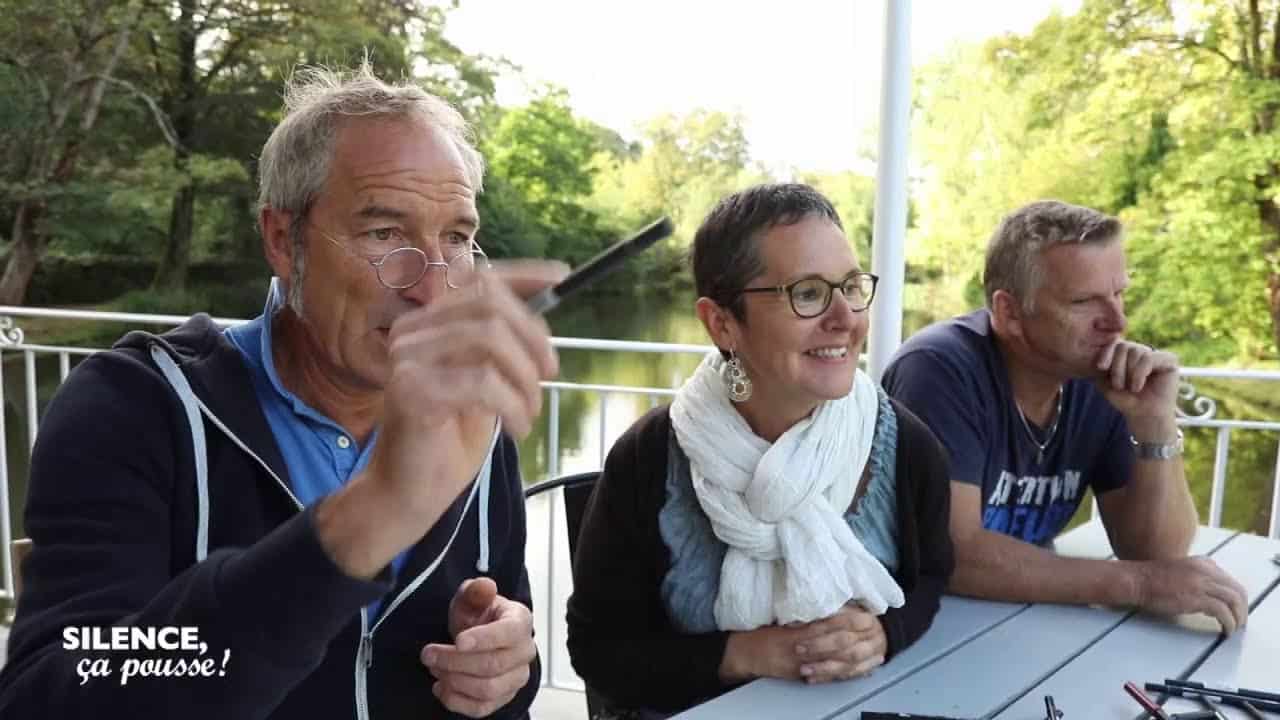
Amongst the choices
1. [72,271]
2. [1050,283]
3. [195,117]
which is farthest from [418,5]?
[1050,283]

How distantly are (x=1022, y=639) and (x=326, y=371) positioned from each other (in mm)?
1069

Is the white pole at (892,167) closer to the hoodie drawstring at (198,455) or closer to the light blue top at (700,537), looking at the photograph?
the light blue top at (700,537)

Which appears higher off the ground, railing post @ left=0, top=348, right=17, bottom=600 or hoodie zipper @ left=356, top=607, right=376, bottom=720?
hoodie zipper @ left=356, top=607, right=376, bottom=720

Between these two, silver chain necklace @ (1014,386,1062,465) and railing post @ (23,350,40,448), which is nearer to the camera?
silver chain necklace @ (1014,386,1062,465)

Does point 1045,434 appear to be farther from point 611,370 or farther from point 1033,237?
point 611,370

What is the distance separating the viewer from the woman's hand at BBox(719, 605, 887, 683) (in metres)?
1.27

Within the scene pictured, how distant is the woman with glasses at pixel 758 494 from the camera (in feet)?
4.59

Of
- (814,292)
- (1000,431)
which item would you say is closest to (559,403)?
(1000,431)

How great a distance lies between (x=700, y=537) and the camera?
150cm

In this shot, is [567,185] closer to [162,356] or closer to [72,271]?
[72,271]

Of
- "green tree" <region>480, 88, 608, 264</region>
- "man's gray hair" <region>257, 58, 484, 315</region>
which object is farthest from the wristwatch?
"green tree" <region>480, 88, 608, 264</region>

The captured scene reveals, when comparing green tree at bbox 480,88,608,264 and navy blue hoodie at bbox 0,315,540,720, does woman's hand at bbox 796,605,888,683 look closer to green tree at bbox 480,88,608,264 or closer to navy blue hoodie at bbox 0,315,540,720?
navy blue hoodie at bbox 0,315,540,720

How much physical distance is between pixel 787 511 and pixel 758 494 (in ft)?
0.16

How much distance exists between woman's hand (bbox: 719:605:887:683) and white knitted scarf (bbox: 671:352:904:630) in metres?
0.03
